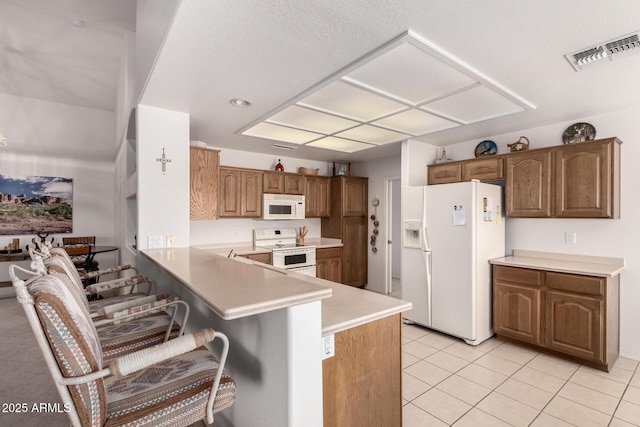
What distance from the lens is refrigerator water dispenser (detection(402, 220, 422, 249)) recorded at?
3818 mm

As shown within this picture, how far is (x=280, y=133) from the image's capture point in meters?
3.78

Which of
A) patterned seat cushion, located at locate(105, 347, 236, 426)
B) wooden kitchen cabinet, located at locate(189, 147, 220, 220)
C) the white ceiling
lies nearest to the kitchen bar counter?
patterned seat cushion, located at locate(105, 347, 236, 426)

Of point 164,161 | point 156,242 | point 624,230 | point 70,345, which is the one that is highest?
point 164,161

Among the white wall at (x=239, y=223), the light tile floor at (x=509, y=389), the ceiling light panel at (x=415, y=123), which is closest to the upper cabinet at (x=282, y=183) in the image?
the white wall at (x=239, y=223)

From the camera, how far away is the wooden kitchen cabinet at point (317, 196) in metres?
5.31

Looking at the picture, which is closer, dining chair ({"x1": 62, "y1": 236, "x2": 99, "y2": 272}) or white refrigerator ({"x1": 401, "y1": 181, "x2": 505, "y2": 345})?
white refrigerator ({"x1": 401, "y1": 181, "x2": 505, "y2": 345})

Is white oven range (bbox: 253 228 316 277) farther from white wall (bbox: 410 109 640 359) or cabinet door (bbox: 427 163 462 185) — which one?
white wall (bbox: 410 109 640 359)

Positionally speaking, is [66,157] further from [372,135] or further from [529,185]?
[529,185]

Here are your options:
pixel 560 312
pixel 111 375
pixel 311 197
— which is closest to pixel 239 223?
pixel 311 197

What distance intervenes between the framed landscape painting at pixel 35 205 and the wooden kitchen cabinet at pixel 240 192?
3279 mm

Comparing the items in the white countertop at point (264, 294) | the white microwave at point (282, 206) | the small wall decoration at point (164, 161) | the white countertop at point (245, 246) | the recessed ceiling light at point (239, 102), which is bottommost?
the white countertop at point (245, 246)

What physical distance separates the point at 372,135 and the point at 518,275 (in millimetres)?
2259

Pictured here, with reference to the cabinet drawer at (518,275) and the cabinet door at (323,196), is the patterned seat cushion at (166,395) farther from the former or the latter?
the cabinet door at (323,196)

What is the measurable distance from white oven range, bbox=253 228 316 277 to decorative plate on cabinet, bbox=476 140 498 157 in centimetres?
274
